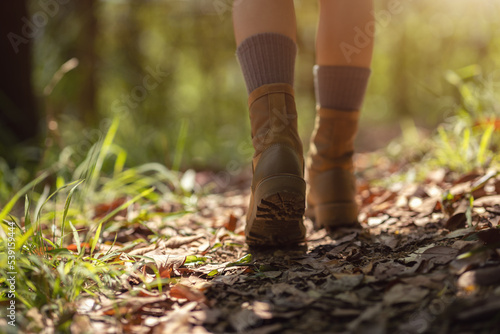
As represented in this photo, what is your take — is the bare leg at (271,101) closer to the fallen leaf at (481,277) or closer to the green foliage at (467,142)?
the fallen leaf at (481,277)

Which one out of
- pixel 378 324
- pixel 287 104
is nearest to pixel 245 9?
pixel 287 104

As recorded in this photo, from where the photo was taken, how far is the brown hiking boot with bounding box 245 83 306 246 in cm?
104

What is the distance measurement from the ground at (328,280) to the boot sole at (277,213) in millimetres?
47

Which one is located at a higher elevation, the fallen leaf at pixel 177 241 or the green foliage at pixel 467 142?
the green foliage at pixel 467 142

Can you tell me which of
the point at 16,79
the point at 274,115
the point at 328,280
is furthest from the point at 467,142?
the point at 16,79

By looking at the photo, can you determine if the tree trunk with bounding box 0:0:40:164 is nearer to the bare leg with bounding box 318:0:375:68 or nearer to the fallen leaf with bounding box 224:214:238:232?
the fallen leaf with bounding box 224:214:238:232

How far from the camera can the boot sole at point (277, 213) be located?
103cm

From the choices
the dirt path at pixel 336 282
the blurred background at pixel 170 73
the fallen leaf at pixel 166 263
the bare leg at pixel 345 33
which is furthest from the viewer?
the blurred background at pixel 170 73

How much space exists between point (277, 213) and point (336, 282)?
283 millimetres

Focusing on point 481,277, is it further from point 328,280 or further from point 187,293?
point 187,293

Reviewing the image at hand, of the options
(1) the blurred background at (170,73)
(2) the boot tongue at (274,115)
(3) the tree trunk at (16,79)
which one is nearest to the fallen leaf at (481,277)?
(2) the boot tongue at (274,115)

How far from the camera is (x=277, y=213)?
1.08 m

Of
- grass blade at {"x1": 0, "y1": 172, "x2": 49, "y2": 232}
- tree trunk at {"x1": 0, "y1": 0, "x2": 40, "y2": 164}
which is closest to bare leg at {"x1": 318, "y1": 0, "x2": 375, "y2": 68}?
grass blade at {"x1": 0, "y1": 172, "x2": 49, "y2": 232}

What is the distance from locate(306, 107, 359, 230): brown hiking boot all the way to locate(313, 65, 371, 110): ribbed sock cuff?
0.09 ft
